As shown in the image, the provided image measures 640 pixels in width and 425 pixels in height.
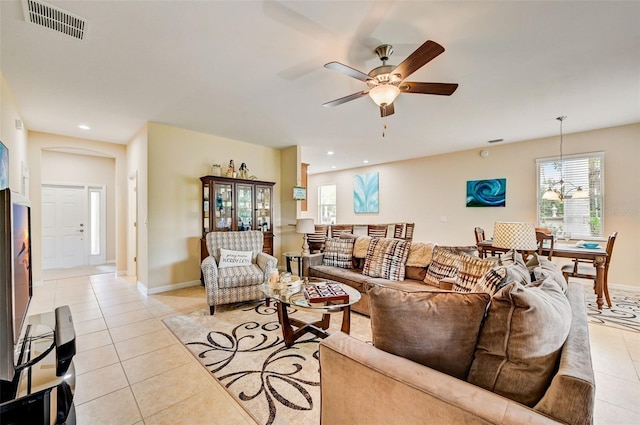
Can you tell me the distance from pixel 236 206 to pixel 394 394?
4.39m

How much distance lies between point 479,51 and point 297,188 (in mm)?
3734

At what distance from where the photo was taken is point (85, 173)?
6.36 metres

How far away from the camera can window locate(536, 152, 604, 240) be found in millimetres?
4480

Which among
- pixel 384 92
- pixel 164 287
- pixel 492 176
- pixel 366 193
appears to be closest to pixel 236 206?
pixel 164 287

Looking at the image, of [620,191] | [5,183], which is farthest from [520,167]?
[5,183]

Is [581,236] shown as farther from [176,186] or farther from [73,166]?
[73,166]

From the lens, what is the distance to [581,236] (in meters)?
4.62

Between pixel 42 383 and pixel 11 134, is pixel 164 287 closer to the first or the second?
pixel 11 134

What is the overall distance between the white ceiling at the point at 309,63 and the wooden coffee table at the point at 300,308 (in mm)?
2148

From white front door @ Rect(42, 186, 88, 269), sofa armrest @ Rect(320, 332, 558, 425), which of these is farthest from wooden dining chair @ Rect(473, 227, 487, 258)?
white front door @ Rect(42, 186, 88, 269)

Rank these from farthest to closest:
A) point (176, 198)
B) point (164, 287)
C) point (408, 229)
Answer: point (408, 229) < point (176, 198) < point (164, 287)

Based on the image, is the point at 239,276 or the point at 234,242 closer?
the point at 239,276

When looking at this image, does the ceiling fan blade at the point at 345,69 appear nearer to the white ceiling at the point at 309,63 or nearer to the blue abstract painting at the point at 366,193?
the white ceiling at the point at 309,63

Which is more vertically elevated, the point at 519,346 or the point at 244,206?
the point at 244,206
